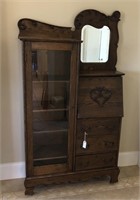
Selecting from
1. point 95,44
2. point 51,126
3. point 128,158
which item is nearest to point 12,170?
point 51,126

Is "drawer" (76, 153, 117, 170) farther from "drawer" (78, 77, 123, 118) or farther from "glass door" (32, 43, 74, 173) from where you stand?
"drawer" (78, 77, 123, 118)

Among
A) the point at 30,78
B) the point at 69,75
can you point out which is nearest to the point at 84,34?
the point at 69,75

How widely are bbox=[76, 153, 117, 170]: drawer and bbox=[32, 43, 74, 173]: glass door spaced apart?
0.14 metres

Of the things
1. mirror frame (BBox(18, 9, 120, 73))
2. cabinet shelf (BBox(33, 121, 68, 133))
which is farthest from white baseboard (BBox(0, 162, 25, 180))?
mirror frame (BBox(18, 9, 120, 73))

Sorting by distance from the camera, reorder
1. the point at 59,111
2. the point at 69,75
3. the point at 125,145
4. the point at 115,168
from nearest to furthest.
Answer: the point at 69,75 → the point at 59,111 → the point at 115,168 → the point at 125,145

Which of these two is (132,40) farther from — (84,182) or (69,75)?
(84,182)

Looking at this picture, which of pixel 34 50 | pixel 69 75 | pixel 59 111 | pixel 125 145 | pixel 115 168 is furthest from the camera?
pixel 125 145

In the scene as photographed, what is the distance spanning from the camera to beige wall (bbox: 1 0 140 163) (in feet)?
6.72

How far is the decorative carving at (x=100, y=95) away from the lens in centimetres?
206

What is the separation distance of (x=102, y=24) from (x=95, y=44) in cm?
19

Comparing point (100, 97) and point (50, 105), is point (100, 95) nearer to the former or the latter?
point (100, 97)

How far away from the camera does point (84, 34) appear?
218cm

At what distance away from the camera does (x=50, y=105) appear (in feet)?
6.84

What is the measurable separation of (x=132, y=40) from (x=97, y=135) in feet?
3.18
